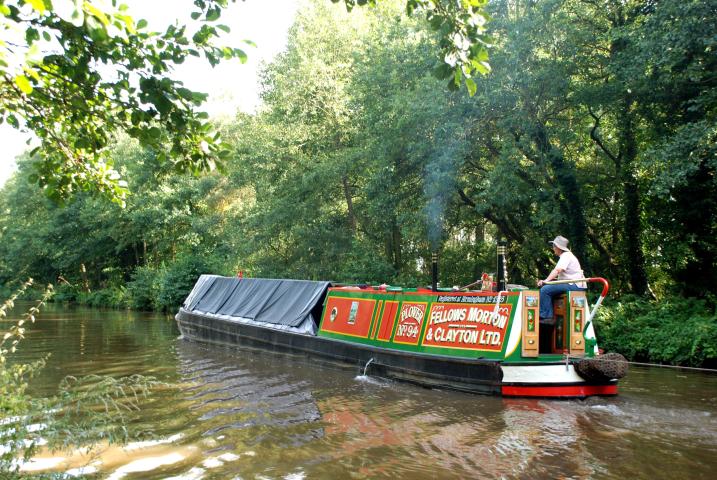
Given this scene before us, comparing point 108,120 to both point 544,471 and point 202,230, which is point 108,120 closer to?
point 544,471

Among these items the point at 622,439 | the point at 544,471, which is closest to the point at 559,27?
the point at 622,439

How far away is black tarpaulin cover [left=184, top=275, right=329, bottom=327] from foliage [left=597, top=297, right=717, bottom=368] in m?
6.20

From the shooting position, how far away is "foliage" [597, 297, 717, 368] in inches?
431

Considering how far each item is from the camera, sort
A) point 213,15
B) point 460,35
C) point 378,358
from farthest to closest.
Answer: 1. point 378,358
2. point 460,35
3. point 213,15

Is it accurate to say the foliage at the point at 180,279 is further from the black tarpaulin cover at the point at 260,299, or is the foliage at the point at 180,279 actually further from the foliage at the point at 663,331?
the foliage at the point at 663,331

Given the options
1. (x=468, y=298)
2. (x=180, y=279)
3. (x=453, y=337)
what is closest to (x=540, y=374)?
(x=453, y=337)

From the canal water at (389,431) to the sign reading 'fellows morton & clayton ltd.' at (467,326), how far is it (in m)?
0.80

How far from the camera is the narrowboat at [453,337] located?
8289 millimetres

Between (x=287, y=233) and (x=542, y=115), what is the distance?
11.3 m

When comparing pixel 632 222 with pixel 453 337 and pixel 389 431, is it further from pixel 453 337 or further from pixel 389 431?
pixel 389 431

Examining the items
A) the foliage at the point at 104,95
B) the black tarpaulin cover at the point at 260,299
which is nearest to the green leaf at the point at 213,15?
the foliage at the point at 104,95

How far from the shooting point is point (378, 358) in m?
10.4

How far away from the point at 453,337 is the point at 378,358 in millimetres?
1613

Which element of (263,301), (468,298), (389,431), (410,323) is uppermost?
(468,298)
